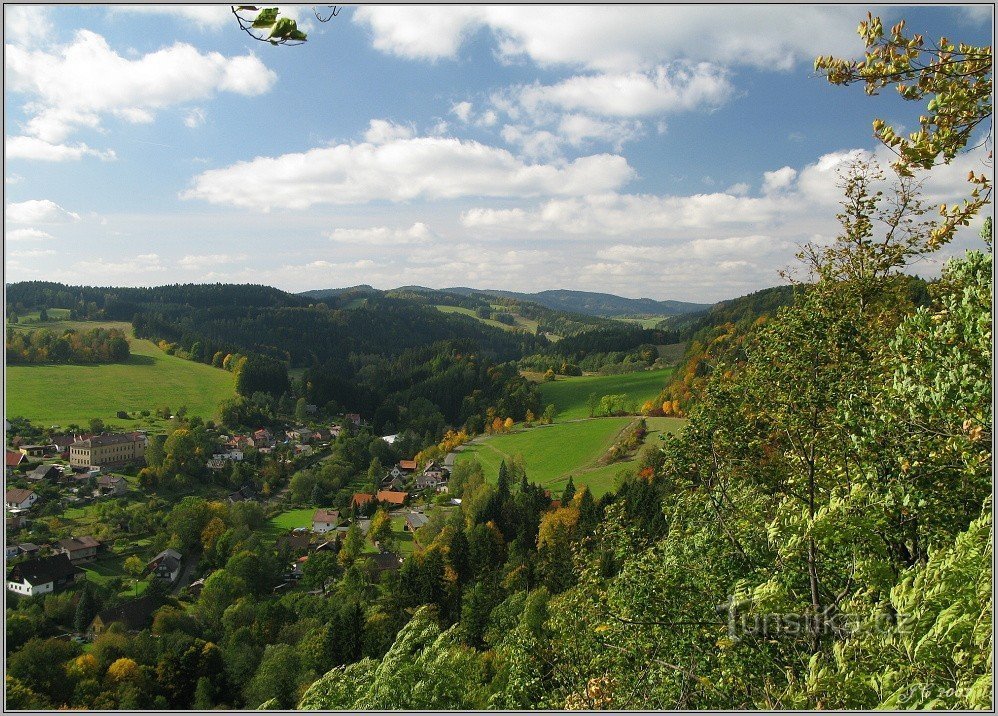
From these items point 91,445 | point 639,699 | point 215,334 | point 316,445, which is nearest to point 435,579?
point 639,699

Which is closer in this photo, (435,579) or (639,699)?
(639,699)

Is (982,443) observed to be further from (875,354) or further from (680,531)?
(680,531)

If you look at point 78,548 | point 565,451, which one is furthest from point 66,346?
point 565,451

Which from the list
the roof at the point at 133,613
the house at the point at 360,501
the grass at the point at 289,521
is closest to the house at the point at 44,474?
the grass at the point at 289,521

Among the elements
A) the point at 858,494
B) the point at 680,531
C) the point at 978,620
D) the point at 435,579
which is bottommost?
the point at 435,579

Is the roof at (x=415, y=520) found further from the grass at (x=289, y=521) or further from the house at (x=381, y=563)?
the grass at (x=289, y=521)
